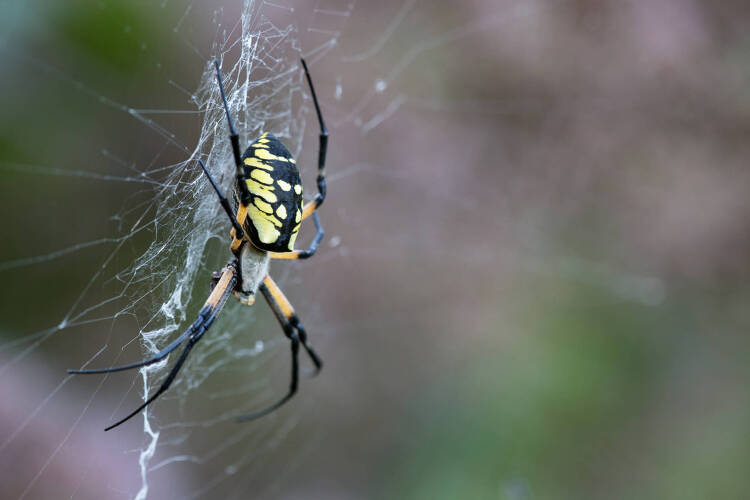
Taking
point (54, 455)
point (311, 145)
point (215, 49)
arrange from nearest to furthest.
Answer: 1. point (215, 49)
2. point (54, 455)
3. point (311, 145)

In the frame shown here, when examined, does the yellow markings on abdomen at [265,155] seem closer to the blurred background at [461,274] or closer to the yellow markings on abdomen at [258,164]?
the yellow markings on abdomen at [258,164]

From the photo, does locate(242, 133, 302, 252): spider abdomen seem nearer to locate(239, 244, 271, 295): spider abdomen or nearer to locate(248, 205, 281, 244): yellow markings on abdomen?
locate(248, 205, 281, 244): yellow markings on abdomen

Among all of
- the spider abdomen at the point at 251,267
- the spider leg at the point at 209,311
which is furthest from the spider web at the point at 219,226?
the spider abdomen at the point at 251,267

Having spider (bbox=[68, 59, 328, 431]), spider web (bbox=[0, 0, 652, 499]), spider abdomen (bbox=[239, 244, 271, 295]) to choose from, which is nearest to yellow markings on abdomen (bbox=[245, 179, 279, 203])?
spider (bbox=[68, 59, 328, 431])

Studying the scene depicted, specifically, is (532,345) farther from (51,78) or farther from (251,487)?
(51,78)

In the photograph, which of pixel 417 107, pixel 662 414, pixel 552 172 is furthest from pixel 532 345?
pixel 417 107

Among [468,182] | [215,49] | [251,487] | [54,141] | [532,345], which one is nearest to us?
[215,49]

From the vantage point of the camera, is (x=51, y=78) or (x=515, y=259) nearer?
(x=51, y=78)

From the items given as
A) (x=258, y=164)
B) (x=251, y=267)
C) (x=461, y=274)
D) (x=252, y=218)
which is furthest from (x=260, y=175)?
(x=461, y=274)
